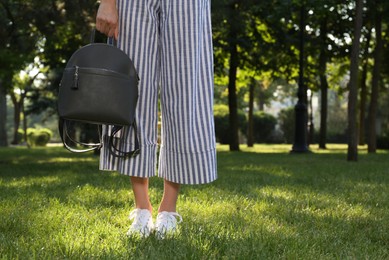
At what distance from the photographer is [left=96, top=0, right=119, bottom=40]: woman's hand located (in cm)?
271

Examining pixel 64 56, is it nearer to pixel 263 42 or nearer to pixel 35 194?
pixel 263 42

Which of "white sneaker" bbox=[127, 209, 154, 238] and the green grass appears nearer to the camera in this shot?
the green grass

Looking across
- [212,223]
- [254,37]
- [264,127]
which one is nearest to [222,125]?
[264,127]

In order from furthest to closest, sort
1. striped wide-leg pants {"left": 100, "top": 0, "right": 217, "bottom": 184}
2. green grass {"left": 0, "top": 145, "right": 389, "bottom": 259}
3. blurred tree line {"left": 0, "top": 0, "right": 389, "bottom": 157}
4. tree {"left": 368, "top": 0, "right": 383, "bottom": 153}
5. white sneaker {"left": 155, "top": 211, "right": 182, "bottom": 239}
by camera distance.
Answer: tree {"left": 368, "top": 0, "right": 383, "bottom": 153}
blurred tree line {"left": 0, "top": 0, "right": 389, "bottom": 157}
striped wide-leg pants {"left": 100, "top": 0, "right": 217, "bottom": 184}
white sneaker {"left": 155, "top": 211, "right": 182, "bottom": 239}
green grass {"left": 0, "top": 145, "right": 389, "bottom": 259}

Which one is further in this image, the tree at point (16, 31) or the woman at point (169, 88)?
the tree at point (16, 31)

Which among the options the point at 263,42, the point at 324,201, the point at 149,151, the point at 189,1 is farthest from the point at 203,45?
the point at 263,42

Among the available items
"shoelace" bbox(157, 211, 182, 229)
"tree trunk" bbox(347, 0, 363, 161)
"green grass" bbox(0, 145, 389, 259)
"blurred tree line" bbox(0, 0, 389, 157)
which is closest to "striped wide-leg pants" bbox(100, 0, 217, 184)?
"shoelace" bbox(157, 211, 182, 229)

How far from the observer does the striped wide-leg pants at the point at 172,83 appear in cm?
275

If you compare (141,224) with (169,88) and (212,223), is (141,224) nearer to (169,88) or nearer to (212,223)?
(212,223)

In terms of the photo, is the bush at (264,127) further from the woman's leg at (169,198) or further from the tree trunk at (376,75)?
the woman's leg at (169,198)

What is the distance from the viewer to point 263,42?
1738 cm

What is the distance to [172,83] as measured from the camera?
9.21 feet

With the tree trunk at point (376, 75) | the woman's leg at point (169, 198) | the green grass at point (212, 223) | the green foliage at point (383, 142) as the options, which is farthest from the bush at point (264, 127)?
the woman's leg at point (169, 198)

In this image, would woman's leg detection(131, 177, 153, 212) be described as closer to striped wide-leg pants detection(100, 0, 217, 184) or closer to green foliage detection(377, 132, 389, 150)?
striped wide-leg pants detection(100, 0, 217, 184)
